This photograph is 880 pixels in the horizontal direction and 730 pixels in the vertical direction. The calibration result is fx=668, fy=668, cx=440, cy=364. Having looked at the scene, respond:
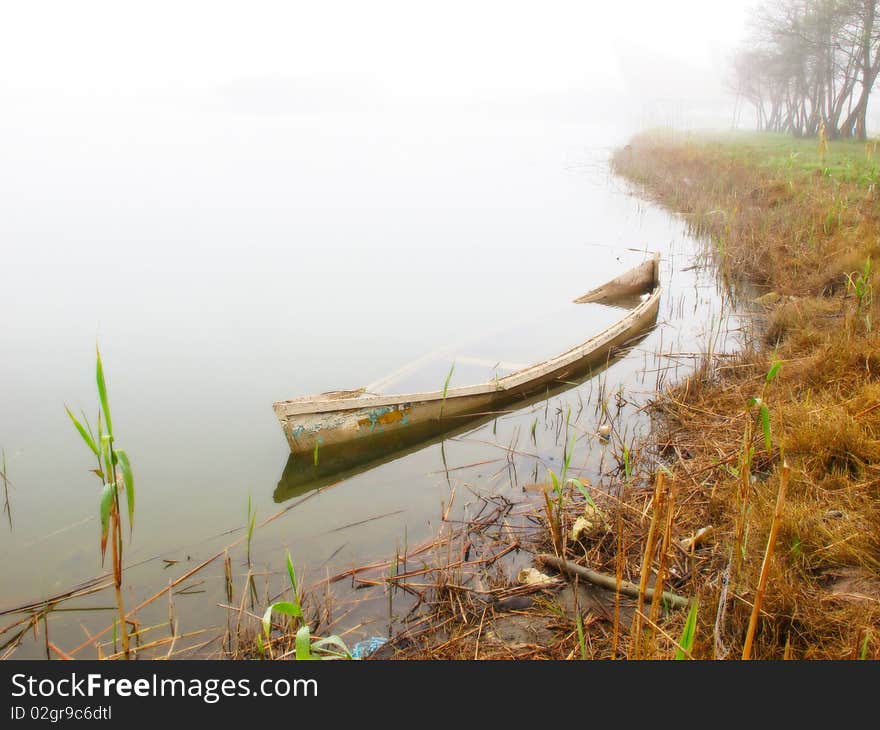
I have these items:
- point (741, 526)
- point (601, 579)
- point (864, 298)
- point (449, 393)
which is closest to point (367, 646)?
point (601, 579)

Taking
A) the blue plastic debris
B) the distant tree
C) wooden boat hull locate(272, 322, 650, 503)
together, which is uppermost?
the distant tree

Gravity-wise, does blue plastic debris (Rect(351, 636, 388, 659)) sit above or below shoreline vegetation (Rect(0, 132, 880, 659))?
below

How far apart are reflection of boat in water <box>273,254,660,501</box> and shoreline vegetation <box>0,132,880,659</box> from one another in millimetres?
691

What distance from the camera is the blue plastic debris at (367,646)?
11.0 ft

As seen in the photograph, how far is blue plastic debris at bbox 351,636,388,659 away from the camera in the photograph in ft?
11.0

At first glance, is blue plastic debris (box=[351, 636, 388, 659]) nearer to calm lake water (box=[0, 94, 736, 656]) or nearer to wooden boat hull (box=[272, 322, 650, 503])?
calm lake water (box=[0, 94, 736, 656])

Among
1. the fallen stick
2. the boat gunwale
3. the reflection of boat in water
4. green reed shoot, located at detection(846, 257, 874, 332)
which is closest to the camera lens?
the fallen stick

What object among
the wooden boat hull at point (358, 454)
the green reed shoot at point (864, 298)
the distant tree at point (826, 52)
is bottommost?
the wooden boat hull at point (358, 454)

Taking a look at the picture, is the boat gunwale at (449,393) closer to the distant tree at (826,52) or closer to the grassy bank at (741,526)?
the grassy bank at (741,526)

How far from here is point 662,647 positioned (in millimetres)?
2885

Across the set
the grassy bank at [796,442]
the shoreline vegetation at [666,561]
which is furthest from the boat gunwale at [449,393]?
the grassy bank at [796,442]

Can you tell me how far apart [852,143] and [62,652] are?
25.9 m

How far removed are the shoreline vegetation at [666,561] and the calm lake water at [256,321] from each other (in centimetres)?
33

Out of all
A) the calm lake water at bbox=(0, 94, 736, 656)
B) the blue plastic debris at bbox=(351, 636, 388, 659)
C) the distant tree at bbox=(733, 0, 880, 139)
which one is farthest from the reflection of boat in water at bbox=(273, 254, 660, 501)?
the distant tree at bbox=(733, 0, 880, 139)
